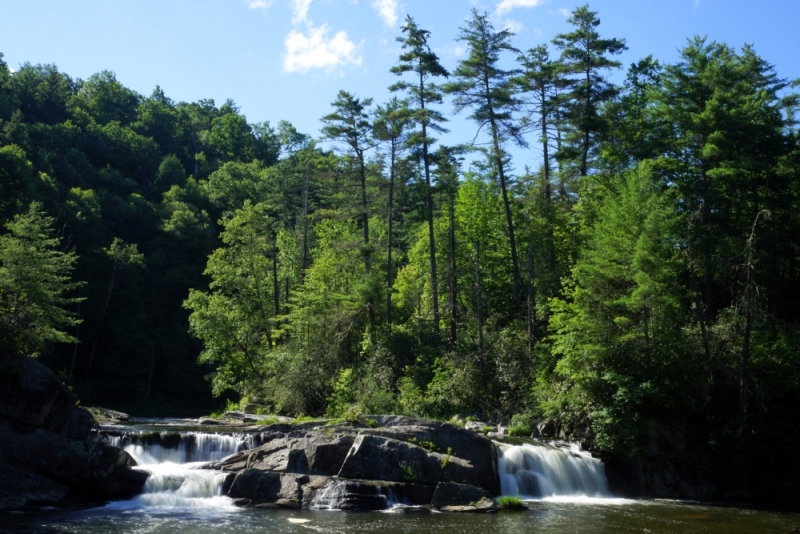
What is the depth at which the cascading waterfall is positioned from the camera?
18.1 m

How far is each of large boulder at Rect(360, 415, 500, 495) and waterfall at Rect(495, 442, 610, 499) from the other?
1.70ft

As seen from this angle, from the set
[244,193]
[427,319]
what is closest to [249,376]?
[427,319]

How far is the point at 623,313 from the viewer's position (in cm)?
2362

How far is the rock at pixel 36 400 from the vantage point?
18.3 metres

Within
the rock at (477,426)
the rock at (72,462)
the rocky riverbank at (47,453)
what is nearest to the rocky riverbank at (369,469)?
the rock at (72,462)

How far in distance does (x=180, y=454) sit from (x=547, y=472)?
11.7 meters

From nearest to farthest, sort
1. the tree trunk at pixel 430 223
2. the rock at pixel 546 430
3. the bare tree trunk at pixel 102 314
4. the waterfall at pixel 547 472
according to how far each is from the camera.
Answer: the waterfall at pixel 547 472, the rock at pixel 546 430, the tree trunk at pixel 430 223, the bare tree trunk at pixel 102 314

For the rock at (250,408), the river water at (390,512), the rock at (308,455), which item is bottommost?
the river water at (390,512)

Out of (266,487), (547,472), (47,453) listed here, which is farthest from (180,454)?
(547,472)

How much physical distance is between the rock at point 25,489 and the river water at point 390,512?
88cm

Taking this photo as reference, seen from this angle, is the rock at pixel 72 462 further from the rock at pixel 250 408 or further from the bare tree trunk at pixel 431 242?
the bare tree trunk at pixel 431 242

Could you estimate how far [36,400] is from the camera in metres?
18.6

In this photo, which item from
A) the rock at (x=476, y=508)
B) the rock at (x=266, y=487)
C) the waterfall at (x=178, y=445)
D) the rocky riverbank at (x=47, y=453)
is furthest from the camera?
the waterfall at (x=178, y=445)

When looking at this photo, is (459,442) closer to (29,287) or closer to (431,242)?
(431,242)
